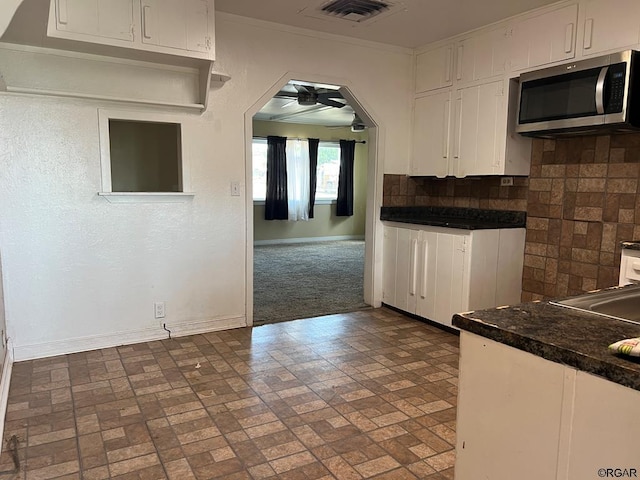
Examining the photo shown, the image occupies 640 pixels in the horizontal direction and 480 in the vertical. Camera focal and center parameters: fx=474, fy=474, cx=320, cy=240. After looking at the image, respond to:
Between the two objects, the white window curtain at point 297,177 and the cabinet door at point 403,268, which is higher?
the white window curtain at point 297,177

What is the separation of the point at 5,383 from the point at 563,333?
2.78 m

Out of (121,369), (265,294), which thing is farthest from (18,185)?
(265,294)

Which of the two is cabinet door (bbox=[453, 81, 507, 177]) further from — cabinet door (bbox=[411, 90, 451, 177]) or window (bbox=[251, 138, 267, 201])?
window (bbox=[251, 138, 267, 201])

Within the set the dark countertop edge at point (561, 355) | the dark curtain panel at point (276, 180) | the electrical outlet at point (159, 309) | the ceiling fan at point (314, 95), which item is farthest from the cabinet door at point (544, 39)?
the dark curtain panel at point (276, 180)

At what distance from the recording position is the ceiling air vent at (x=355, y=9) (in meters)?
3.21

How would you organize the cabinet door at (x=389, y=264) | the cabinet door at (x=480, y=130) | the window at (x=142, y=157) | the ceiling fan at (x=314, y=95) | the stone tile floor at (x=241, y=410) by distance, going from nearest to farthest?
the stone tile floor at (x=241, y=410) → the cabinet door at (x=480, y=130) → the cabinet door at (x=389, y=264) → the window at (x=142, y=157) → the ceiling fan at (x=314, y=95)

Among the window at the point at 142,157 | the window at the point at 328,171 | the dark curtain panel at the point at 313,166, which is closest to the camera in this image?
the window at the point at 142,157

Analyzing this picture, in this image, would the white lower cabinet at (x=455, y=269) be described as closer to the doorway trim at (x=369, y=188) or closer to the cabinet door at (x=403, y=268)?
the cabinet door at (x=403, y=268)

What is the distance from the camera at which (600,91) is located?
2.78 meters

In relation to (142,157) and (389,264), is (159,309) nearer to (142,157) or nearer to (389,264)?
(389,264)

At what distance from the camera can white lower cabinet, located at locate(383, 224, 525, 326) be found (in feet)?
11.7

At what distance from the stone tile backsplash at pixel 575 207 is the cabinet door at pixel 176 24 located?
8.41 ft

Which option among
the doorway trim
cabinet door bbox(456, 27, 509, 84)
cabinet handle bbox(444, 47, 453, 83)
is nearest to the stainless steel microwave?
cabinet door bbox(456, 27, 509, 84)

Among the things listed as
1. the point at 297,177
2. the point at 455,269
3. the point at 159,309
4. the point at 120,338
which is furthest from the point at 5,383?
the point at 297,177
